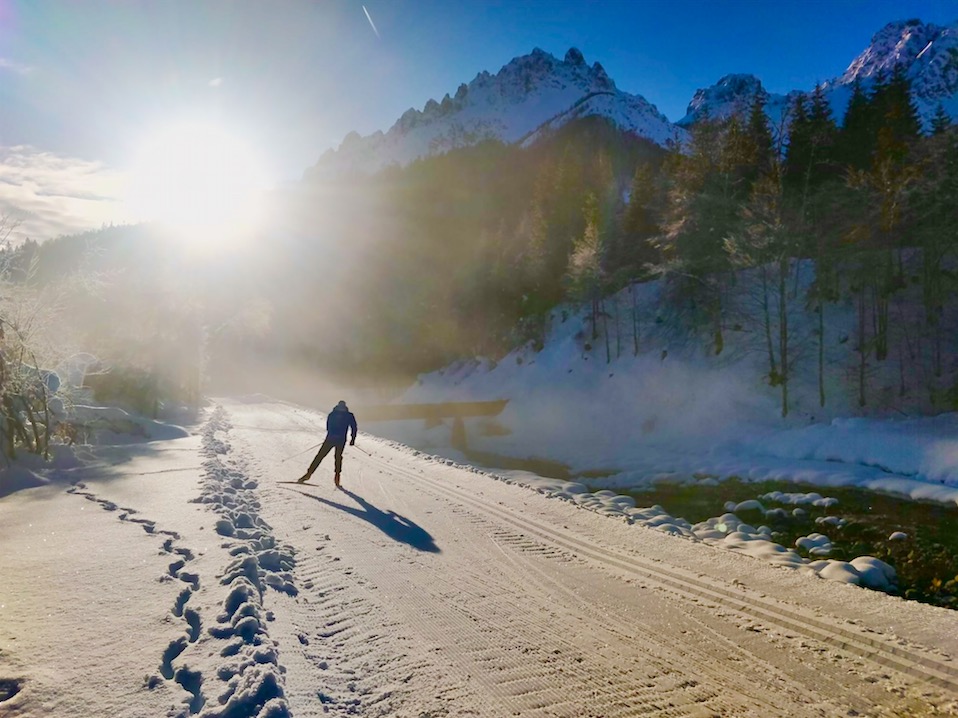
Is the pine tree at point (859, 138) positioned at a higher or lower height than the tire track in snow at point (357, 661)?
higher

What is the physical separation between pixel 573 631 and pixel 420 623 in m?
1.41

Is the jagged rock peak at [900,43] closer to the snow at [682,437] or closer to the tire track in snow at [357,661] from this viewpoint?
the snow at [682,437]

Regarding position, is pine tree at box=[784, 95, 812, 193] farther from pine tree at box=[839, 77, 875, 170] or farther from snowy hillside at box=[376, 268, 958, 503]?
snowy hillside at box=[376, 268, 958, 503]

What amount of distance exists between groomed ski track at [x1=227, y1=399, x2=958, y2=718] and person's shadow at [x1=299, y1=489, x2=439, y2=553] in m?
0.06

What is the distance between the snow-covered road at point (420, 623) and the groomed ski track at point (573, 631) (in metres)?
0.02

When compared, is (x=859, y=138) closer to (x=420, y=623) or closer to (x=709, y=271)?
(x=709, y=271)

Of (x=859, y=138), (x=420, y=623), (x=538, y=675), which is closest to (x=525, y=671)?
(x=538, y=675)

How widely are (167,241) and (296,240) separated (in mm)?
36337

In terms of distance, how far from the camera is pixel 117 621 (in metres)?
4.31

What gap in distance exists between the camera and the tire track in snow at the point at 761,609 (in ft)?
14.3

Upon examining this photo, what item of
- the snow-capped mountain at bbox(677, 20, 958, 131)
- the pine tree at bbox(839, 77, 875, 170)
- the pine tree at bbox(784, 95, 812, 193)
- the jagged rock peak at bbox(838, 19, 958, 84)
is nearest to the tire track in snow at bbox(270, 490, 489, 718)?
the pine tree at bbox(784, 95, 812, 193)

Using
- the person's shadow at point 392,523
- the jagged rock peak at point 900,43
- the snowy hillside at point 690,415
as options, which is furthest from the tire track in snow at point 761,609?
the jagged rock peak at point 900,43

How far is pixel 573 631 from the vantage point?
4.87m

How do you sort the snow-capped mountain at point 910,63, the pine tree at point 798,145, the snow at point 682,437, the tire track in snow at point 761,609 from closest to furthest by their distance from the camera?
the tire track in snow at point 761,609 < the snow at point 682,437 < the pine tree at point 798,145 < the snow-capped mountain at point 910,63
